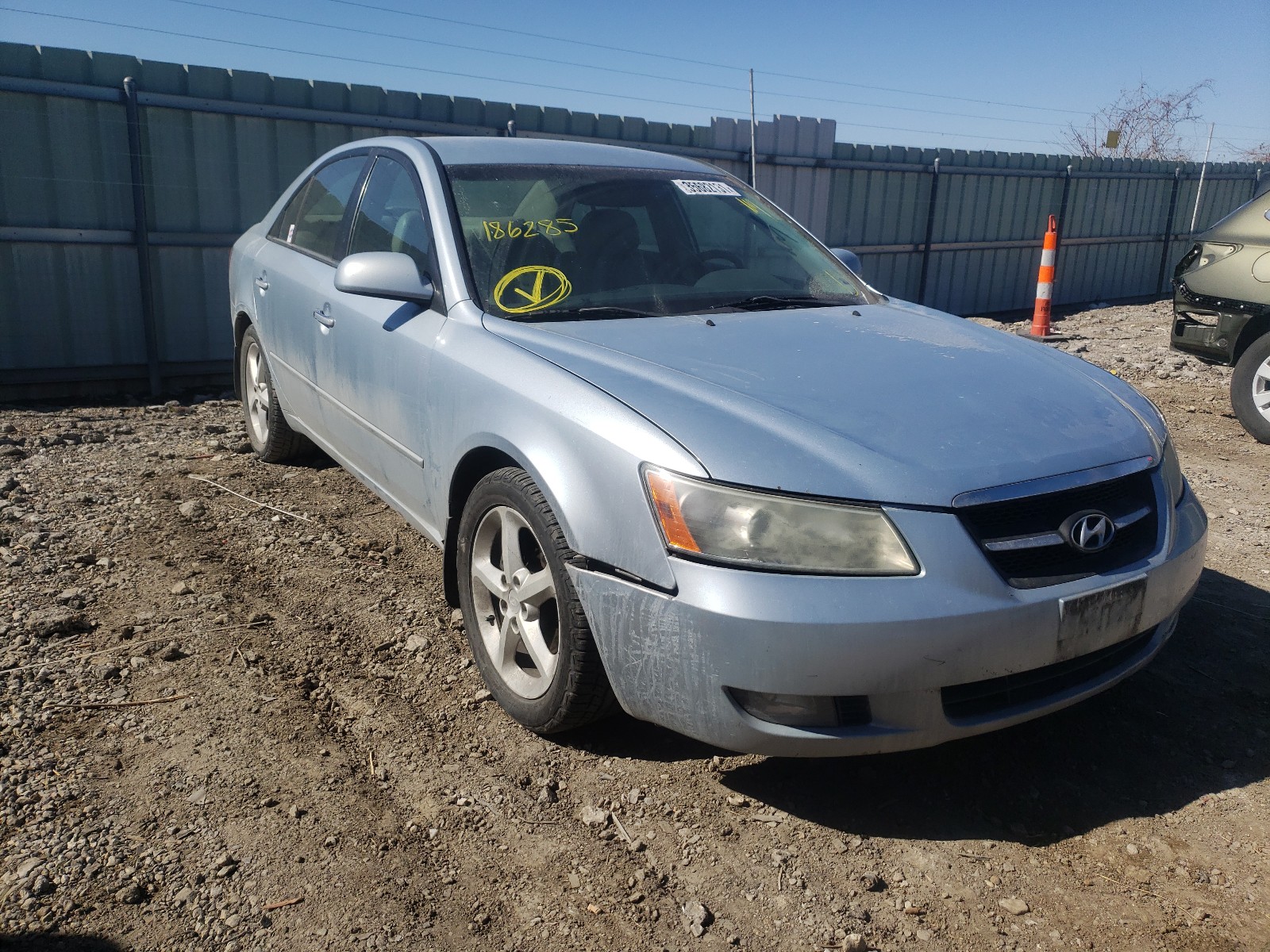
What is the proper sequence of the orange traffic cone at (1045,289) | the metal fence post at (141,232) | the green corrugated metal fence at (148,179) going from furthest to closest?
the orange traffic cone at (1045,289)
the metal fence post at (141,232)
the green corrugated metal fence at (148,179)

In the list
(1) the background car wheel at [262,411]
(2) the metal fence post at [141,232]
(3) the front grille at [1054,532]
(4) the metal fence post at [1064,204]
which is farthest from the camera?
(4) the metal fence post at [1064,204]

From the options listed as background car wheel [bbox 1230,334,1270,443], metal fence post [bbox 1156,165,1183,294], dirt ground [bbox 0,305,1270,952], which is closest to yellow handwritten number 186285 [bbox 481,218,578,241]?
dirt ground [bbox 0,305,1270,952]

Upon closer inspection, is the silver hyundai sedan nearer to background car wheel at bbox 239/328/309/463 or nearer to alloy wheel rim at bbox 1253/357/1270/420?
background car wheel at bbox 239/328/309/463

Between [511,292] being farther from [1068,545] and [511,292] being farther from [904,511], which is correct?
[1068,545]

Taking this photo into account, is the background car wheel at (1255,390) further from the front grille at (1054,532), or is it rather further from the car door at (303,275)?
the car door at (303,275)

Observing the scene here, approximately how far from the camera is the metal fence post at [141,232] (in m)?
7.10

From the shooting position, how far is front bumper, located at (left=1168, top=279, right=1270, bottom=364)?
21.1 ft

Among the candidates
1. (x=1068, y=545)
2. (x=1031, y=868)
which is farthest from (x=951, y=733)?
(x=1068, y=545)

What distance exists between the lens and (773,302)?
3.38 metres

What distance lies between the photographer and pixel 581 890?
7.15 feet

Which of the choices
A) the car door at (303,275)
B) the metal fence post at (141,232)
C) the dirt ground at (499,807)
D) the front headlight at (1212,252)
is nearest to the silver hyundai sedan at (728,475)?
the dirt ground at (499,807)

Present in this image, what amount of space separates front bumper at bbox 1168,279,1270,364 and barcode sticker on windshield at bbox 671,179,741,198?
423 centimetres

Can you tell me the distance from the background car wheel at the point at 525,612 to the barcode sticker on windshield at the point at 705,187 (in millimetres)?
1637

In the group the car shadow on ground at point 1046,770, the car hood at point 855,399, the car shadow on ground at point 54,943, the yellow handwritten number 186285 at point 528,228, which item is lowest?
the car shadow on ground at point 54,943
